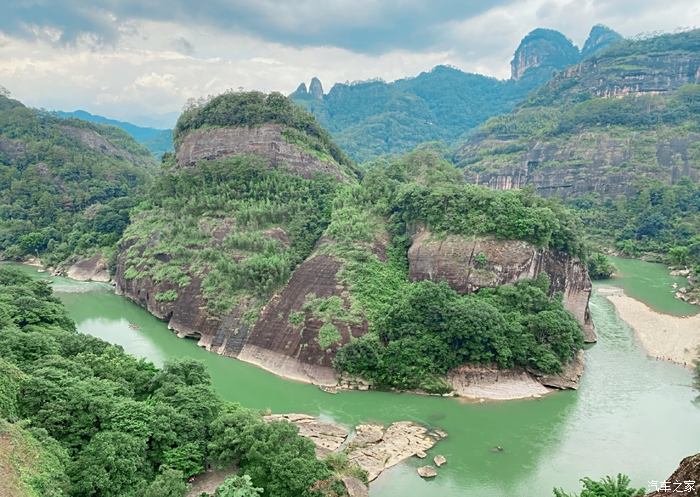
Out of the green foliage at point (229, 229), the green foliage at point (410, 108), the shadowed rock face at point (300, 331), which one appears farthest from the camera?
the green foliage at point (410, 108)

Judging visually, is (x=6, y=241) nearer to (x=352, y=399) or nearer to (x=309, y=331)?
(x=309, y=331)

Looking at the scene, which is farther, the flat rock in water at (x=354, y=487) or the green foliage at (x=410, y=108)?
the green foliage at (x=410, y=108)

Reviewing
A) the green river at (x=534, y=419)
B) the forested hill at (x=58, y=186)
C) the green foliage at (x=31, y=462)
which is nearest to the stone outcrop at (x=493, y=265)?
the green river at (x=534, y=419)

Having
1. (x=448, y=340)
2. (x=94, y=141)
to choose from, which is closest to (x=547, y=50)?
(x=94, y=141)

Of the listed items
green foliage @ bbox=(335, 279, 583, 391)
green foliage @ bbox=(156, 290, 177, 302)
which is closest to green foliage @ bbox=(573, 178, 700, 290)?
green foliage @ bbox=(335, 279, 583, 391)

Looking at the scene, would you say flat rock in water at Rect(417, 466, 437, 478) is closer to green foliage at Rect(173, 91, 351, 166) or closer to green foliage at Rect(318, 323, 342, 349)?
green foliage at Rect(318, 323, 342, 349)

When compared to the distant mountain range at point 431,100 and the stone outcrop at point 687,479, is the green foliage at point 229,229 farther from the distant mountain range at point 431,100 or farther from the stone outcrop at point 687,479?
the distant mountain range at point 431,100

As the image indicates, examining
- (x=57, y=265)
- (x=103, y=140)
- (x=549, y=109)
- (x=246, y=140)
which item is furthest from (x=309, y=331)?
(x=549, y=109)

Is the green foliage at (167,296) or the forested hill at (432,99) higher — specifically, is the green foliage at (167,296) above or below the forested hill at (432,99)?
below
